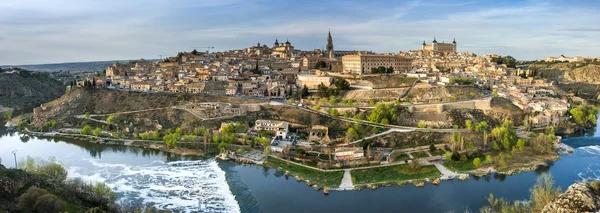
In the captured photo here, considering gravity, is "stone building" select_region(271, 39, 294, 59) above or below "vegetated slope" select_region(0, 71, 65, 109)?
above

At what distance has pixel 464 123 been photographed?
1016 inches

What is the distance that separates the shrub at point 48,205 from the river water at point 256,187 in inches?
215

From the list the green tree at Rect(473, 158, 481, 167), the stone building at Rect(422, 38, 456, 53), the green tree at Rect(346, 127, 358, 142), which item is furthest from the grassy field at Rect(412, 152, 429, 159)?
the stone building at Rect(422, 38, 456, 53)

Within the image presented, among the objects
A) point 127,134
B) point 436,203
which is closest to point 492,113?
point 436,203

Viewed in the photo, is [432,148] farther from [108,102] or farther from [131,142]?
[108,102]

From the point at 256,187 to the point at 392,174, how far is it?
5.80m

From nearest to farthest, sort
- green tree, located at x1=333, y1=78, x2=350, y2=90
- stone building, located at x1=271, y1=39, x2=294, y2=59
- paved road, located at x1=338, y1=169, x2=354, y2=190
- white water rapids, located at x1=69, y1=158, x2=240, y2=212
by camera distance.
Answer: white water rapids, located at x1=69, y1=158, x2=240, y2=212
paved road, located at x1=338, y1=169, x2=354, y2=190
green tree, located at x1=333, y1=78, x2=350, y2=90
stone building, located at x1=271, y1=39, x2=294, y2=59

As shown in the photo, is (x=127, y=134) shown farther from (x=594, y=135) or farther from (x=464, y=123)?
(x=594, y=135)

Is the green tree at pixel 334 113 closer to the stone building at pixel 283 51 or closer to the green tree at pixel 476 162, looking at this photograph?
the green tree at pixel 476 162

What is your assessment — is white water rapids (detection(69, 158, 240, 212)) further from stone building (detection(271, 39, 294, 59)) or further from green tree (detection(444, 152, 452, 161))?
stone building (detection(271, 39, 294, 59))

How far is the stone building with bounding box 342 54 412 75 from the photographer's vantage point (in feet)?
126

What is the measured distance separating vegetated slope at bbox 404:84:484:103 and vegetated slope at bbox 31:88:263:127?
11101 mm

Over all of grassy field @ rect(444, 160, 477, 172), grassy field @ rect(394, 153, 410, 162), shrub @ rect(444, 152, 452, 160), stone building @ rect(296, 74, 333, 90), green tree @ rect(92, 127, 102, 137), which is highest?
stone building @ rect(296, 74, 333, 90)

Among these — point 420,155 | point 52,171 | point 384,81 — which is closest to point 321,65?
point 384,81
